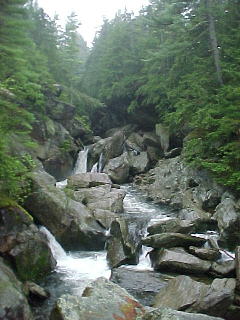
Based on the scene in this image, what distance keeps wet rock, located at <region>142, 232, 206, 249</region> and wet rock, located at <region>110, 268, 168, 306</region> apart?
3.92 feet

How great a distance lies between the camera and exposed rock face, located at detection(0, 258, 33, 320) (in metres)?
7.92

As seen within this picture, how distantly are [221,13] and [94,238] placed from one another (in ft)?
50.5

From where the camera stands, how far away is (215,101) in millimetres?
18453

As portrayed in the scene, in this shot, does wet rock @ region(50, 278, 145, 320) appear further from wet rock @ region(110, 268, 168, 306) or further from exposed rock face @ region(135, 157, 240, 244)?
exposed rock face @ region(135, 157, 240, 244)

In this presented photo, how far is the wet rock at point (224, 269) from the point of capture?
35.7ft

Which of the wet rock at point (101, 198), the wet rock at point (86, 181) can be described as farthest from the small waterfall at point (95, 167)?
the wet rock at point (101, 198)

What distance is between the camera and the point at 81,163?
91.5ft

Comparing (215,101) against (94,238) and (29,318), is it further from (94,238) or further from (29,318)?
(29,318)

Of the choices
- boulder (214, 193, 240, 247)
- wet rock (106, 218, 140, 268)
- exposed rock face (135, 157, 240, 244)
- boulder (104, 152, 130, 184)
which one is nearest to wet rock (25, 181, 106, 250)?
wet rock (106, 218, 140, 268)

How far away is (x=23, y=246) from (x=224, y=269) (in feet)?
21.4

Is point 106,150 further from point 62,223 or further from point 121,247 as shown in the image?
point 121,247

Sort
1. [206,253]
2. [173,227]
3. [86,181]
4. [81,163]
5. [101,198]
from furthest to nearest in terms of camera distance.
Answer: [81,163], [86,181], [101,198], [173,227], [206,253]

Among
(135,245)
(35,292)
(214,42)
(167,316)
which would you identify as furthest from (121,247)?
(214,42)

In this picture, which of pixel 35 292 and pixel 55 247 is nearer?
pixel 35 292
